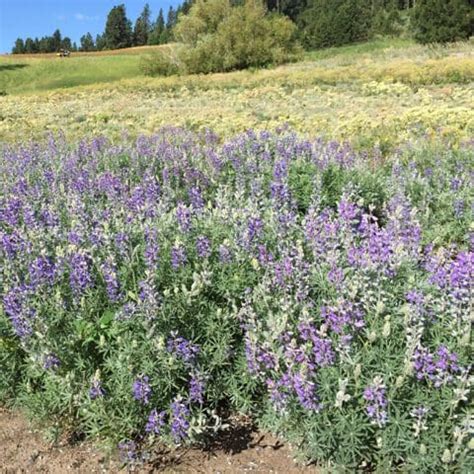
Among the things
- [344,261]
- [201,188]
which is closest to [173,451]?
[344,261]

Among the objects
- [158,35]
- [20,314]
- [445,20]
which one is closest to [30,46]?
[158,35]

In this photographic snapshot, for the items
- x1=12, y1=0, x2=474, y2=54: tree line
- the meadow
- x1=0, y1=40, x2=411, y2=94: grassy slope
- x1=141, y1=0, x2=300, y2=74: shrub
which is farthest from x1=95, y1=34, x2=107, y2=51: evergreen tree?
the meadow

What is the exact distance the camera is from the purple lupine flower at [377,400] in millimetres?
2564

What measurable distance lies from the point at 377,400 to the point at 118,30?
358 feet

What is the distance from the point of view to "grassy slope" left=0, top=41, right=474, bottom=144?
11461 mm

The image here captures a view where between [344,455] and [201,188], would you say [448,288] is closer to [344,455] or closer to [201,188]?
[344,455]

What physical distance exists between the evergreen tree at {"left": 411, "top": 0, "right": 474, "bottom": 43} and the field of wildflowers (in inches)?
1748

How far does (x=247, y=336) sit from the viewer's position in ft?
10.4

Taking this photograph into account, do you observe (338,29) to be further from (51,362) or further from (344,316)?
(51,362)

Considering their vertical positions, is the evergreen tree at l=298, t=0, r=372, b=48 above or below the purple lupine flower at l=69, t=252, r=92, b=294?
above

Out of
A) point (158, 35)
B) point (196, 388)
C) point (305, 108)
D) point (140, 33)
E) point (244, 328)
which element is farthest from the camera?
point (140, 33)

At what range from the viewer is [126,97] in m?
27.5

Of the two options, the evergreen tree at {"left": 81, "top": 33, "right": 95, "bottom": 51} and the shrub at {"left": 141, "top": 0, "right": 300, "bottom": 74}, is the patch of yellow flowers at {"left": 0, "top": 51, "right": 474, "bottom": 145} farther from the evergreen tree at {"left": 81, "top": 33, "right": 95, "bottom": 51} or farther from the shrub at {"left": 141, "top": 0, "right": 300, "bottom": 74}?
the evergreen tree at {"left": 81, "top": 33, "right": 95, "bottom": 51}

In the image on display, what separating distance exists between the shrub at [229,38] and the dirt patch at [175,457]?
145 ft
